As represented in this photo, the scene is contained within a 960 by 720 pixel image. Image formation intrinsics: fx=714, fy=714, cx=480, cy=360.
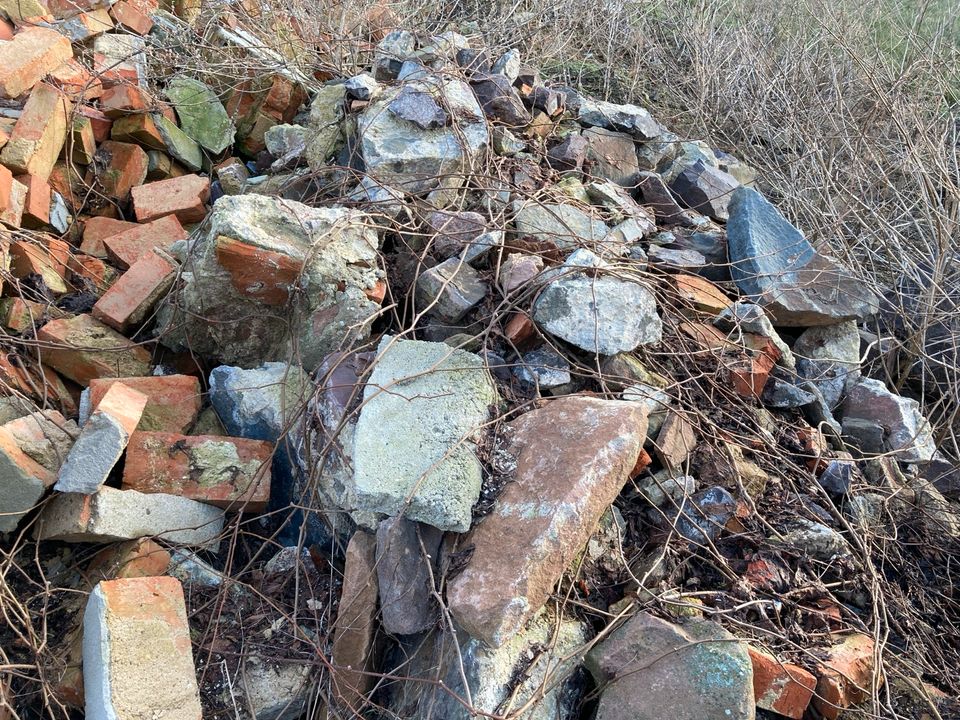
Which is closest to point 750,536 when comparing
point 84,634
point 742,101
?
point 84,634

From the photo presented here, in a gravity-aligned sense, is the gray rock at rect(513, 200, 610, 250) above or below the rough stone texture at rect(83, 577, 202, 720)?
above

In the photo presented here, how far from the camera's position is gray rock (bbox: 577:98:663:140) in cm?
429

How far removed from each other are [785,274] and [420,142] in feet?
6.18

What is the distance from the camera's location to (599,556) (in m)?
2.38

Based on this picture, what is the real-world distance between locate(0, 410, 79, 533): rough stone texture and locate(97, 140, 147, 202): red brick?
6.15 ft

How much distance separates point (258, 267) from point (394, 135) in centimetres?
117

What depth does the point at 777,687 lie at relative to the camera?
6.75 ft

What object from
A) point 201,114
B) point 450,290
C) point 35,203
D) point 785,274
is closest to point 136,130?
point 201,114

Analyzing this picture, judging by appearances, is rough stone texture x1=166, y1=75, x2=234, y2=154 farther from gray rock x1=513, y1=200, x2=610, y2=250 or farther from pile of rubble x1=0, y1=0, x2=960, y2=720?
gray rock x1=513, y1=200, x2=610, y2=250

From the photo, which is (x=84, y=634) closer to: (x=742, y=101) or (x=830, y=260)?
(x=830, y=260)

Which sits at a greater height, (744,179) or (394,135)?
(394,135)

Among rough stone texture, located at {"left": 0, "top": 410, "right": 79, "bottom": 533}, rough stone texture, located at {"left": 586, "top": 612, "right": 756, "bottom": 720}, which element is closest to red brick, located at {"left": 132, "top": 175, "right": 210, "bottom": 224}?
rough stone texture, located at {"left": 0, "top": 410, "right": 79, "bottom": 533}

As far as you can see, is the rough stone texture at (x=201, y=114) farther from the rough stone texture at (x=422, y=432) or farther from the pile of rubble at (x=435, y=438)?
the rough stone texture at (x=422, y=432)

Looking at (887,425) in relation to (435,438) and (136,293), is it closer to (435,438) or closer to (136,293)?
(435,438)
